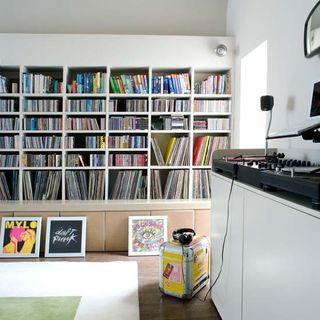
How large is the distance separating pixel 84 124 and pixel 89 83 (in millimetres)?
413

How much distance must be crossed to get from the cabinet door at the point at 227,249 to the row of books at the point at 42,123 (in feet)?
6.23

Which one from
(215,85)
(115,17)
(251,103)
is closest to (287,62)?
(251,103)

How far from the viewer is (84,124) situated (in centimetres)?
328

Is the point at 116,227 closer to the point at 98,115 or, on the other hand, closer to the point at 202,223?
the point at 202,223

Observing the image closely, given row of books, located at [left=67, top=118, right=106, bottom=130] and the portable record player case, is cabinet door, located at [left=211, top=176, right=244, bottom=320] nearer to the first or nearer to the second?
the portable record player case

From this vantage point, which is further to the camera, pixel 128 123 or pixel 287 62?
pixel 128 123

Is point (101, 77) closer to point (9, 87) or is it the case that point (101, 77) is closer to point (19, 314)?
point (9, 87)

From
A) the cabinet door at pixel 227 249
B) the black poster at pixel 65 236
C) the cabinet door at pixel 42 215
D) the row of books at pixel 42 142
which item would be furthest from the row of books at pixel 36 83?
→ the cabinet door at pixel 227 249

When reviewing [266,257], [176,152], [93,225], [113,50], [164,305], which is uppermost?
Answer: [113,50]

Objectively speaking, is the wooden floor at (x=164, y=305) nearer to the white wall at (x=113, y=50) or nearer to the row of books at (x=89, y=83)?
the row of books at (x=89, y=83)

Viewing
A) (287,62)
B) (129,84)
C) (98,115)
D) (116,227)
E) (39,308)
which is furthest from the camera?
(98,115)

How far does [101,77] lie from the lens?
128 inches

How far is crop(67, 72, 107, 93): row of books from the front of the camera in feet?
10.7

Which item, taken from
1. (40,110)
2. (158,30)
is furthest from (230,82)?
(40,110)
